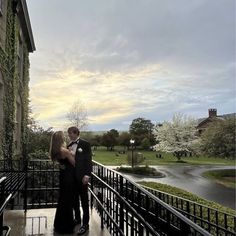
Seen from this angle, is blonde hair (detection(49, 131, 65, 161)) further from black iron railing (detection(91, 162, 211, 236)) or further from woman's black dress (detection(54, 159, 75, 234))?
black iron railing (detection(91, 162, 211, 236))

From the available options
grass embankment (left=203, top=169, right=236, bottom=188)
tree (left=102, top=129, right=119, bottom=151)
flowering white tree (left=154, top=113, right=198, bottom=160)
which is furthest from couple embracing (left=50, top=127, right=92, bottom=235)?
tree (left=102, top=129, right=119, bottom=151)

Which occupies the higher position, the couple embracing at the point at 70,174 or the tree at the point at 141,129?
the tree at the point at 141,129

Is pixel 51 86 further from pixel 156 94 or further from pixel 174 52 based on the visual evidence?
pixel 156 94

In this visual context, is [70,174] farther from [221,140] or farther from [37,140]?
[221,140]

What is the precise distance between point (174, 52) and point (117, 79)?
7.96 m

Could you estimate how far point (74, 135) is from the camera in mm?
5016

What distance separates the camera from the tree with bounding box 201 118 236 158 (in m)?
31.6

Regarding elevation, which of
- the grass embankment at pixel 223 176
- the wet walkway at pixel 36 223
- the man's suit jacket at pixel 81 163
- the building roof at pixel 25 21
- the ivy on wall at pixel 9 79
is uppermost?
the building roof at pixel 25 21

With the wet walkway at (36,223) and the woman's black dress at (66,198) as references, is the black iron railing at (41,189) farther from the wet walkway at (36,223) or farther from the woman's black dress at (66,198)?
the woman's black dress at (66,198)

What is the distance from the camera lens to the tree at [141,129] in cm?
6760

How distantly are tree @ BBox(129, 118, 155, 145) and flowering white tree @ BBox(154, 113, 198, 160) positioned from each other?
11804mm

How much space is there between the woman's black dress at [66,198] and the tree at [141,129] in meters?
62.0

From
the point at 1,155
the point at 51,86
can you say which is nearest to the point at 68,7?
the point at 1,155

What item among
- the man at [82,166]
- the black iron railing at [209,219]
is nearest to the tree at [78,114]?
the black iron railing at [209,219]
